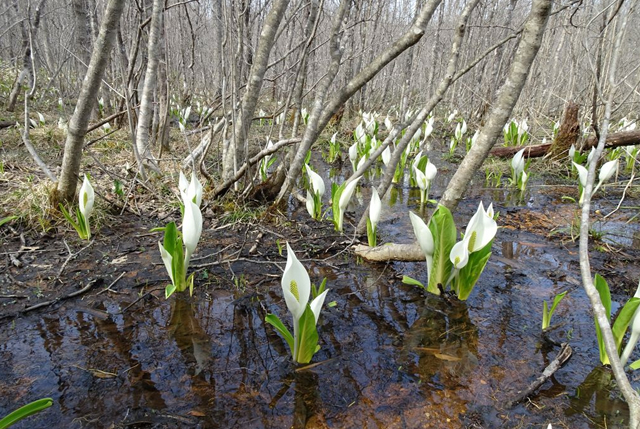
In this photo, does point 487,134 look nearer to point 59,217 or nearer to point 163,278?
point 163,278

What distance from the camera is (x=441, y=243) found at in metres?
2.05

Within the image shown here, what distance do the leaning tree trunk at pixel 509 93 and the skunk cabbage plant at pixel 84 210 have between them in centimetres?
229

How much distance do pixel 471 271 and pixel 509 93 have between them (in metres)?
0.95

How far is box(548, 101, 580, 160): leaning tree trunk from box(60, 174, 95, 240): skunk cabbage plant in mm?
5792

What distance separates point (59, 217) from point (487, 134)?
294 cm

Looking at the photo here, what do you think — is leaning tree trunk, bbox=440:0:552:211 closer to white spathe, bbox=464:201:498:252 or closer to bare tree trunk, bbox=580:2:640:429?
white spathe, bbox=464:201:498:252

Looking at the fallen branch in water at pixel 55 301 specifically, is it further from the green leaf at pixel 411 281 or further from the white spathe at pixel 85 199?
the green leaf at pixel 411 281

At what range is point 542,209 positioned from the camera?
4.13m

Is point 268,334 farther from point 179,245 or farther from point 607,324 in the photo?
point 607,324

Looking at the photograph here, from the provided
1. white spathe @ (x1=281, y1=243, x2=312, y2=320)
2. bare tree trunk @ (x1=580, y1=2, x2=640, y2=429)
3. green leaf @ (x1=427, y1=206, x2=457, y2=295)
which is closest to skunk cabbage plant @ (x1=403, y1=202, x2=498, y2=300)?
green leaf @ (x1=427, y1=206, x2=457, y2=295)

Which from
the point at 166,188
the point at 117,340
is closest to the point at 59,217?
the point at 166,188

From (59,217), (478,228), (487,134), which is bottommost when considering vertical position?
(59,217)

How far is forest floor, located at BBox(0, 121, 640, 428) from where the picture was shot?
1.45m

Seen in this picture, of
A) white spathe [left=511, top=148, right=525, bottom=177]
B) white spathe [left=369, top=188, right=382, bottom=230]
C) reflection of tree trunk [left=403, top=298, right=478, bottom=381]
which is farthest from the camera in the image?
white spathe [left=511, top=148, right=525, bottom=177]
